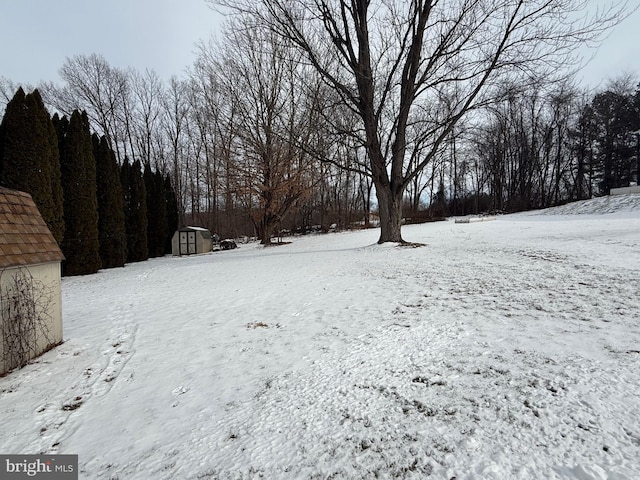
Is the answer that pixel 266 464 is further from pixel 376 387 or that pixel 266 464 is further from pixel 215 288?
pixel 215 288

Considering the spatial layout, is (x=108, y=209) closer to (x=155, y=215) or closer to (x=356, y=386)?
(x=155, y=215)

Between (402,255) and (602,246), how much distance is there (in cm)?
484

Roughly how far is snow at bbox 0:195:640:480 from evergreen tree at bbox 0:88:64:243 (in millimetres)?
6164

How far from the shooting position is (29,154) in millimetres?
9227

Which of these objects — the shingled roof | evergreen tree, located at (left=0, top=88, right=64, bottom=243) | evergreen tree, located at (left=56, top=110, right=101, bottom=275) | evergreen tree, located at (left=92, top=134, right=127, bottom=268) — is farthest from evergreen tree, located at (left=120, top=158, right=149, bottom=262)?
the shingled roof

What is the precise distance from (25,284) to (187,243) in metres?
16.8

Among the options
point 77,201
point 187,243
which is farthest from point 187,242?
point 77,201

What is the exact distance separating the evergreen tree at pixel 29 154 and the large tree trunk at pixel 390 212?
10705mm

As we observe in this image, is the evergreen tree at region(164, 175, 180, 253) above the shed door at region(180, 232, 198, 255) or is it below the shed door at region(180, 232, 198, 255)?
above

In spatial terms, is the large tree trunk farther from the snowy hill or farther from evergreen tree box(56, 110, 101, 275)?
the snowy hill

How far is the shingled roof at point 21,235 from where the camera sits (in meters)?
3.42

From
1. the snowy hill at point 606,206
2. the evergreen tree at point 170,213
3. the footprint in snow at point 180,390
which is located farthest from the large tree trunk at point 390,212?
the snowy hill at point 606,206

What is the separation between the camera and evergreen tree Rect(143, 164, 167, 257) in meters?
19.5

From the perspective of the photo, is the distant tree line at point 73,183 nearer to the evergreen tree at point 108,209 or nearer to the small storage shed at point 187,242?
the evergreen tree at point 108,209
